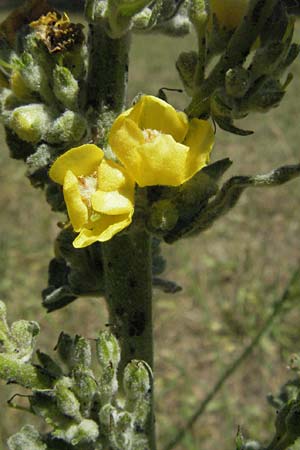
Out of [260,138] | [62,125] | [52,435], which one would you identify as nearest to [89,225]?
[62,125]

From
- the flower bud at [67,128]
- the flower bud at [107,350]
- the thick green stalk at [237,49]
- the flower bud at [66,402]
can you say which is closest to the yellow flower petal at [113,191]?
the flower bud at [67,128]

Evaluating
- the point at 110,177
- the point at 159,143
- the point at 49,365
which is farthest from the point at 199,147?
the point at 49,365

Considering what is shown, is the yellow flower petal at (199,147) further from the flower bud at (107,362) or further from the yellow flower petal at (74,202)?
the flower bud at (107,362)

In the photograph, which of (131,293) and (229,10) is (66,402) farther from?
(229,10)

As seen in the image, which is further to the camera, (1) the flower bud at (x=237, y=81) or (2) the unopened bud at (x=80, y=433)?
(2) the unopened bud at (x=80, y=433)

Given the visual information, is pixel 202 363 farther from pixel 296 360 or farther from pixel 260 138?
pixel 260 138

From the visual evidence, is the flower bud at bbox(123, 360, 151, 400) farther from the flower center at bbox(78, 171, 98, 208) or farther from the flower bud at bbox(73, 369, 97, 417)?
the flower center at bbox(78, 171, 98, 208)

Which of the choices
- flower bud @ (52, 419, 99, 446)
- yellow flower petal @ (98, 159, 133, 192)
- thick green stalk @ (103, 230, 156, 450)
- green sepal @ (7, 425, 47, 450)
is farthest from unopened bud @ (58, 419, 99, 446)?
yellow flower petal @ (98, 159, 133, 192)
